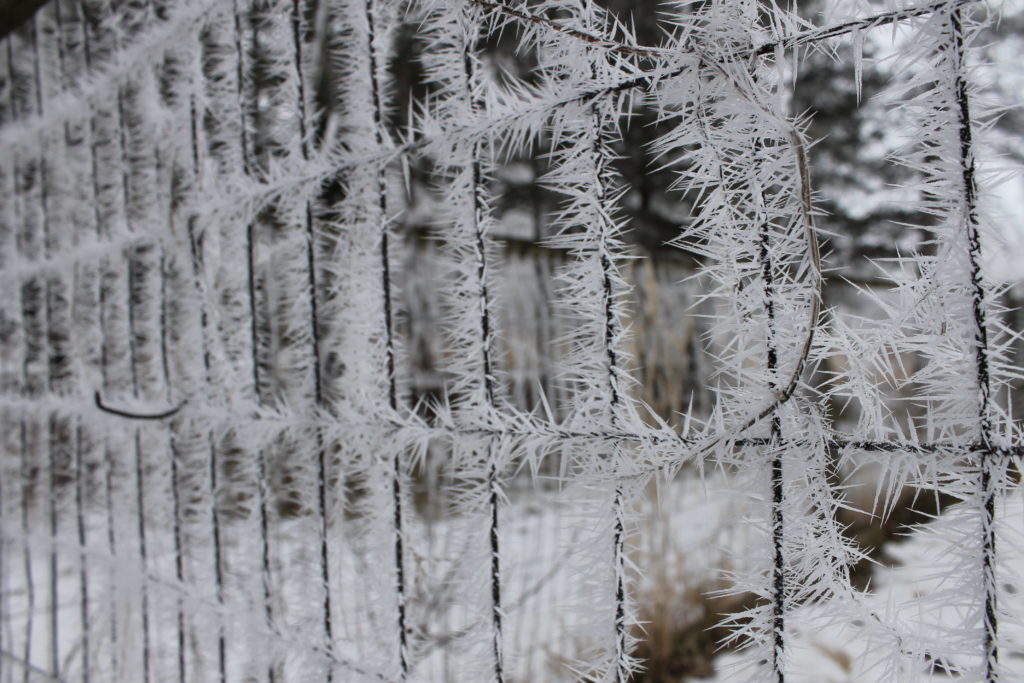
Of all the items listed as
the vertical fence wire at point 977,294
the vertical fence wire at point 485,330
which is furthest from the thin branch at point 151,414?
the vertical fence wire at point 977,294

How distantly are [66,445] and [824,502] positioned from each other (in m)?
2.12

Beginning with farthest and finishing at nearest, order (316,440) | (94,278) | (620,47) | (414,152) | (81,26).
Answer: (81,26) → (94,278) → (316,440) → (414,152) → (620,47)

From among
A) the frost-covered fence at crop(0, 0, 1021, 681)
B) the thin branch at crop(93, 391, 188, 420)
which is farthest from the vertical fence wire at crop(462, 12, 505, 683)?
the thin branch at crop(93, 391, 188, 420)

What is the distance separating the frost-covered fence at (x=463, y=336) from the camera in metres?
0.51

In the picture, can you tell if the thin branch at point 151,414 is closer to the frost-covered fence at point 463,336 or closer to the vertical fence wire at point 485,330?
the frost-covered fence at point 463,336

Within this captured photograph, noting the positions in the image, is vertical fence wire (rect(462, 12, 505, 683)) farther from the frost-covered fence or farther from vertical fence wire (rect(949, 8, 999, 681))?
vertical fence wire (rect(949, 8, 999, 681))

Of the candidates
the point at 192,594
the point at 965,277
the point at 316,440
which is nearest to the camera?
the point at 965,277

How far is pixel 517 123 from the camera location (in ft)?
2.35

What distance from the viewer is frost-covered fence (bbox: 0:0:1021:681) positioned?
0.51m

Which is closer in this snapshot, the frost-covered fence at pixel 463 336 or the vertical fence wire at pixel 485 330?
the frost-covered fence at pixel 463 336

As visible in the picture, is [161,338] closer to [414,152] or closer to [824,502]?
[414,152]

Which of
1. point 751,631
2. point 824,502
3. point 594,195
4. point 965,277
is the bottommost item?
point 751,631

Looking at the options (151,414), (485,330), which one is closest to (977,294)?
(485,330)

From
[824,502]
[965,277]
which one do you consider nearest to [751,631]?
[824,502]
